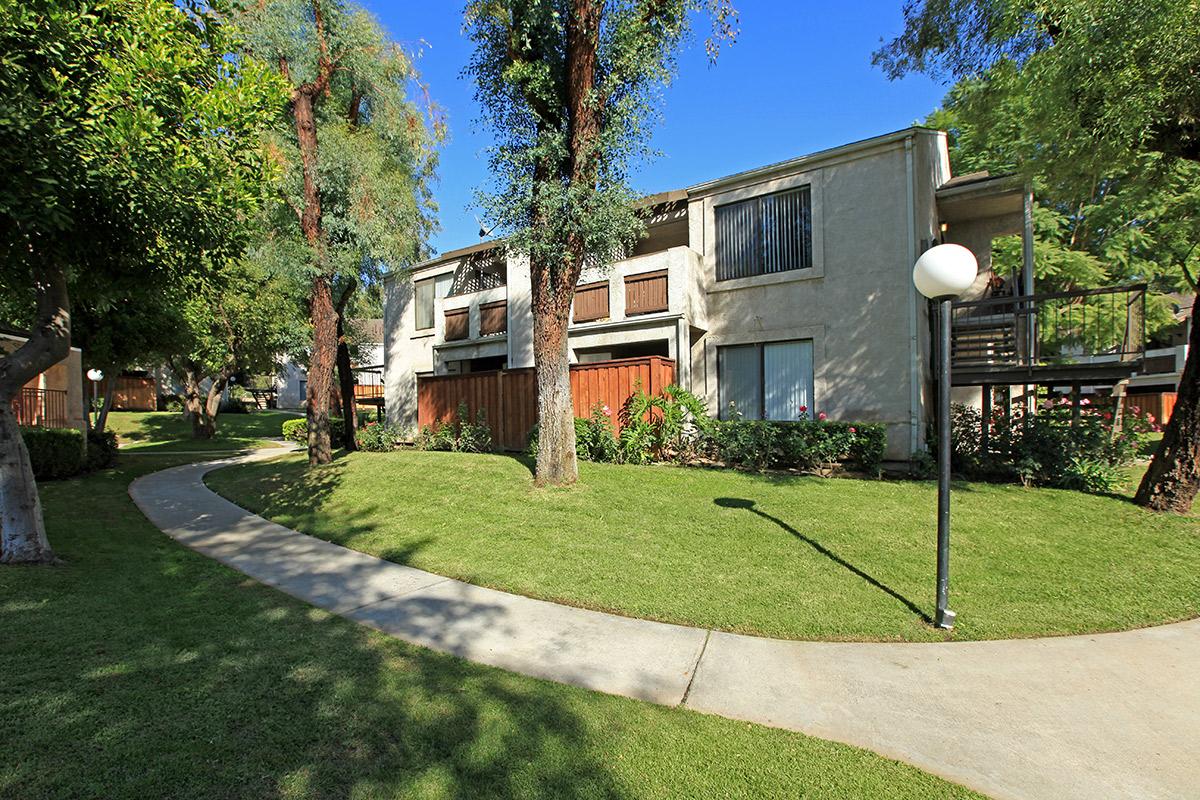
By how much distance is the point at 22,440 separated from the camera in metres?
5.47

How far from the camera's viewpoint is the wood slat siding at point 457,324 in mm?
18406

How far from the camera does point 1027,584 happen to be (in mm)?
5184

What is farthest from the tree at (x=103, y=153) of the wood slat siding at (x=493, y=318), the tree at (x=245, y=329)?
the tree at (x=245, y=329)

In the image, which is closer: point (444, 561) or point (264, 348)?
point (444, 561)

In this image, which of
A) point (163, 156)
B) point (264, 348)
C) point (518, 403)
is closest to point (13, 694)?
point (163, 156)

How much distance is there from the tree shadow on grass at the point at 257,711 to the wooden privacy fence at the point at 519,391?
28.0ft

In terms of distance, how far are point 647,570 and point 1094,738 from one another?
3515 mm

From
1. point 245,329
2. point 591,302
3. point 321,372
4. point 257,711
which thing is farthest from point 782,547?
point 245,329

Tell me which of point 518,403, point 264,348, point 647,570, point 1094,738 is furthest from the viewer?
point 264,348

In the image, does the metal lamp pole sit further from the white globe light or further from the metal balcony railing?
the metal balcony railing

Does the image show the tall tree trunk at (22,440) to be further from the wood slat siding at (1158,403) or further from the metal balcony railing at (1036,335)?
the wood slat siding at (1158,403)

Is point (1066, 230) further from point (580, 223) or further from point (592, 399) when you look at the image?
point (580, 223)

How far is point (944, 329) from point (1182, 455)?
5662mm

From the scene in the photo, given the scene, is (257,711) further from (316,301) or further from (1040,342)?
(1040,342)
